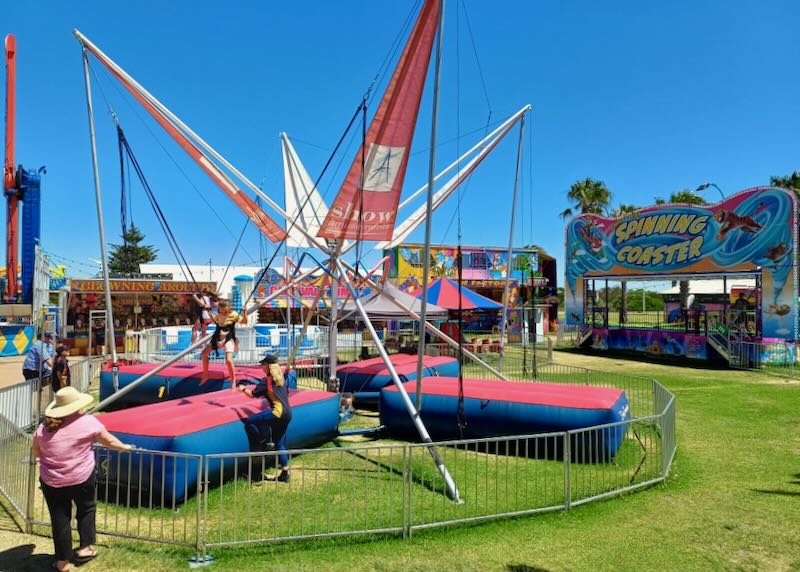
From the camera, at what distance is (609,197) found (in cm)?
5234

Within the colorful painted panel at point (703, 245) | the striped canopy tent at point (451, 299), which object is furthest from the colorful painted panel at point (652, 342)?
the striped canopy tent at point (451, 299)

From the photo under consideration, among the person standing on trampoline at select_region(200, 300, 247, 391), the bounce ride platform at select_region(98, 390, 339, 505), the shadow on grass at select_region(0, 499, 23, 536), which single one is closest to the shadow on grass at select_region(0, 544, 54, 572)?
the shadow on grass at select_region(0, 499, 23, 536)

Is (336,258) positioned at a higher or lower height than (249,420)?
higher

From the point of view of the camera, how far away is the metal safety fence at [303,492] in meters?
5.52

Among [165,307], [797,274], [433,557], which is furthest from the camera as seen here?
[165,307]

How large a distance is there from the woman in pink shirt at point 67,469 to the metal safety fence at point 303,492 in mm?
394

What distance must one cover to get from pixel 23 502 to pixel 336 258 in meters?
5.92

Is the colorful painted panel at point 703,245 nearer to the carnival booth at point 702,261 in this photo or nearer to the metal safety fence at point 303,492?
the carnival booth at point 702,261

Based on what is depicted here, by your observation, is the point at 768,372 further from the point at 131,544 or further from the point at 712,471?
the point at 131,544

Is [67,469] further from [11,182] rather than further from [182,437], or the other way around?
[11,182]

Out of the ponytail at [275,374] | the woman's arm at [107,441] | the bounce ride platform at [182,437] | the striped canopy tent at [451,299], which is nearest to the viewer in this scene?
the woman's arm at [107,441]

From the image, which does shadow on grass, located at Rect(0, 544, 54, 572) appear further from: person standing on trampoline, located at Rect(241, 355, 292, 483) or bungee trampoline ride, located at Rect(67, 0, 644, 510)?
person standing on trampoline, located at Rect(241, 355, 292, 483)

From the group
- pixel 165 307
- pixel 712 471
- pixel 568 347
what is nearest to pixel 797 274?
pixel 568 347

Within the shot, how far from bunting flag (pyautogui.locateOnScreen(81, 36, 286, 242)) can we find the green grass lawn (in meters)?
5.19
